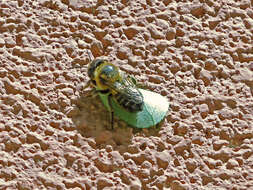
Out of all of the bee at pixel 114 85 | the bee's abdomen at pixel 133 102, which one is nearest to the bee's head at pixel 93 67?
the bee at pixel 114 85

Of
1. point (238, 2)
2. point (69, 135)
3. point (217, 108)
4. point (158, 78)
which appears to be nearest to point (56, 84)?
point (69, 135)

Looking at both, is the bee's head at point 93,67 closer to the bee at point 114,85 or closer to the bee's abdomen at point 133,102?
the bee at point 114,85

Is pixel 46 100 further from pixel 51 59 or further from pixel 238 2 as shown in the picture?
pixel 238 2

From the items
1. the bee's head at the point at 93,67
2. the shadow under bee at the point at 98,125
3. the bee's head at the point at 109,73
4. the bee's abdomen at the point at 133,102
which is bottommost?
the shadow under bee at the point at 98,125

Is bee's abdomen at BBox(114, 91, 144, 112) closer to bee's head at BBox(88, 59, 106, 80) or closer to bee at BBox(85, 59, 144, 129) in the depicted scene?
bee at BBox(85, 59, 144, 129)

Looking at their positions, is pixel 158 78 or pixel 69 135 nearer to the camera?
pixel 69 135

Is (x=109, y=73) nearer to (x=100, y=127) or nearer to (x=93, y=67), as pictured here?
(x=93, y=67)

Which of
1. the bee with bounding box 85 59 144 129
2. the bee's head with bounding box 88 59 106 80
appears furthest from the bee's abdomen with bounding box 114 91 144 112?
the bee's head with bounding box 88 59 106 80
